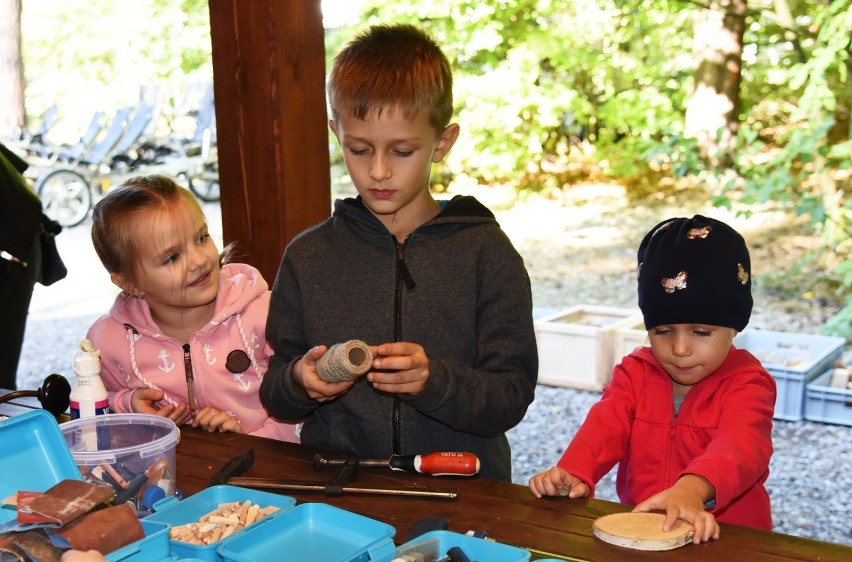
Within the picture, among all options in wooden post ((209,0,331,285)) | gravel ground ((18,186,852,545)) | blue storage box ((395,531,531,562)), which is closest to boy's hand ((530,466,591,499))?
blue storage box ((395,531,531,562))

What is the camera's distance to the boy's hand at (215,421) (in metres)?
1.72

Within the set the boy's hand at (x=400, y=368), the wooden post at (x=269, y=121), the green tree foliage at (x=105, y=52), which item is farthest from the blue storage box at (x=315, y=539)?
the green tree foliage at (x=105, y=52)

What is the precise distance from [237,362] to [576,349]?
8.47ft

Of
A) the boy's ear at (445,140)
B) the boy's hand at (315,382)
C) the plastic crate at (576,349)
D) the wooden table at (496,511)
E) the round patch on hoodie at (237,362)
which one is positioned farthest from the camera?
the plastic crate at (576,349)

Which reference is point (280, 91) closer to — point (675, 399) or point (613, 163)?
point (675, 399)

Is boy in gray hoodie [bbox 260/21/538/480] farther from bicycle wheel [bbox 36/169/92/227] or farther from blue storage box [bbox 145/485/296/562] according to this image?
bicycle wheel [bbox 36/169/92/227]

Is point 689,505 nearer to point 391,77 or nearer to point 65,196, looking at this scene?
point 391,77

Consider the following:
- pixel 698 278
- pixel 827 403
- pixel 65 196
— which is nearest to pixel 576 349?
pixel 827 403

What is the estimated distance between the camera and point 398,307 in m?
1.66

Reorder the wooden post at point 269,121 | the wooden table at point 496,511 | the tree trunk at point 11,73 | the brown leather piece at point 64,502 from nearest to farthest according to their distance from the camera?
the brown leather piece at point 64,502 < the wooden table at point 496,511 < the wooden post at point 269,121 < the tree trunk at point 11,73

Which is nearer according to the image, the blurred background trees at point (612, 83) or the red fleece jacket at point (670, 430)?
the red fleece jacket at point (670, 430)

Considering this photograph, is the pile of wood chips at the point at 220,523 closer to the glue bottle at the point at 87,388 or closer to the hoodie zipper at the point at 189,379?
the glue bottle at the point at 87,388

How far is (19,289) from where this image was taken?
9.02 feet

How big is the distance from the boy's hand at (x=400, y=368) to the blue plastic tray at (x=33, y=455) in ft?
1.48
